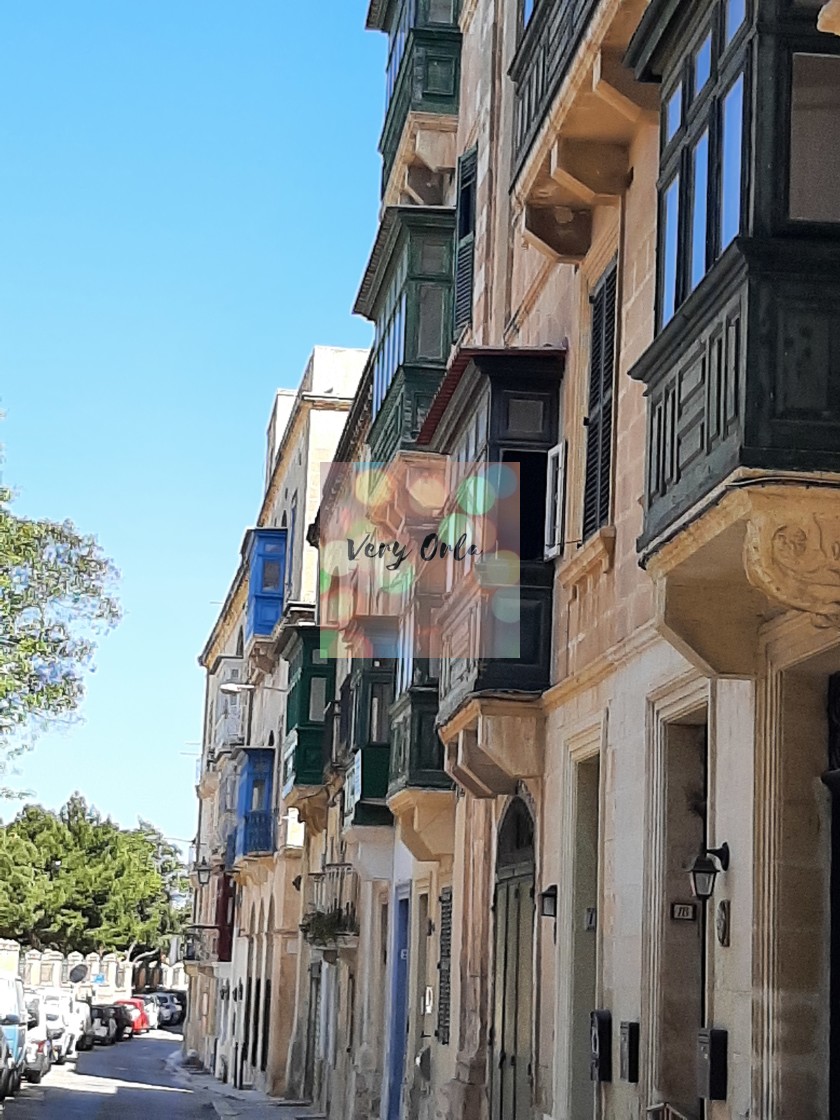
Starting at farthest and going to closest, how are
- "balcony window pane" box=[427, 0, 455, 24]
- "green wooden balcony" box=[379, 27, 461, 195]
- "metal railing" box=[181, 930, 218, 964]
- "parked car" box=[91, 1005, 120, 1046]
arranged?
"parked car" box=[91, 1005, 120, 1046] → "metal railing" box=[181, 930, 218, 964] → "balcony window pane" box=[427, 0, 455, 24] → "green wooden balcony" box=[379, 27, 461, 195]

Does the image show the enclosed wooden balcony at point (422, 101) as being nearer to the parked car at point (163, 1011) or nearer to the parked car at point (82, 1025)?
the parked car at point (82, 1025)

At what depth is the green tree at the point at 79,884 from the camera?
8147 centimetres

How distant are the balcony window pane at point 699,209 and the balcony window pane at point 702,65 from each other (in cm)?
31

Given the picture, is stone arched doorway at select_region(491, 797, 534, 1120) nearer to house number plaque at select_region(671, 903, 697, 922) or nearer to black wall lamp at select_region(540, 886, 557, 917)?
black wall lamp at select_region(540, 886, 557, 917)

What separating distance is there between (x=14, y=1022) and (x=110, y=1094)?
4512mm

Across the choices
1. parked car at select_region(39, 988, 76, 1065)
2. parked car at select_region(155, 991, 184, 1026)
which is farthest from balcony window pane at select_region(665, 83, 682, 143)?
parked car at select_region(155, 991, 184, 1026)

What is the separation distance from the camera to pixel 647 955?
11945 mm

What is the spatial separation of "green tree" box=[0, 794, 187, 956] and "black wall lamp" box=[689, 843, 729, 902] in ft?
232

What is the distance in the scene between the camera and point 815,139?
877 cm

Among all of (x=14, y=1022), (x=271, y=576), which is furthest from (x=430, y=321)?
(x=271, y=576)

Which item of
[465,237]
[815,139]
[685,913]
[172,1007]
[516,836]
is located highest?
[465,237]

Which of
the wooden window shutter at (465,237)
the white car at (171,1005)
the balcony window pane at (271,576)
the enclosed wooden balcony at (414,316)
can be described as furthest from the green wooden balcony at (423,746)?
the white car at (171,1005)

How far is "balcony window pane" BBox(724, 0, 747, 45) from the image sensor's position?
30.3 ft

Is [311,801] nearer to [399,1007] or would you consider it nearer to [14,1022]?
[14,1022]
